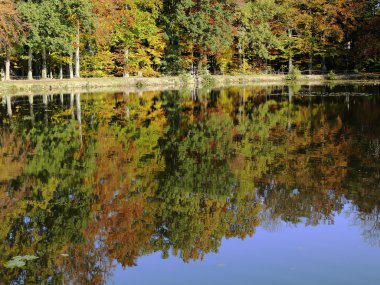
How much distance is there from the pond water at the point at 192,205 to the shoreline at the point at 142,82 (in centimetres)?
2441

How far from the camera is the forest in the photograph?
1766 inches

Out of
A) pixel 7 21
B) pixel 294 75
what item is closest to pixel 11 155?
pixel 7 21

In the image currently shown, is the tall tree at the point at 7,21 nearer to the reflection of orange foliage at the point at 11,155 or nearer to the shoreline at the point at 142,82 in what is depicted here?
the shoreline at the point at 142,82

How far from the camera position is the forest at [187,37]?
44844 millimetres

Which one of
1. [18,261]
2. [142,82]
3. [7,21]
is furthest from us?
[142,82]

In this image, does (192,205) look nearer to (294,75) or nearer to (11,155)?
(11,155)

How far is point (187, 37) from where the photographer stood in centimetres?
5553

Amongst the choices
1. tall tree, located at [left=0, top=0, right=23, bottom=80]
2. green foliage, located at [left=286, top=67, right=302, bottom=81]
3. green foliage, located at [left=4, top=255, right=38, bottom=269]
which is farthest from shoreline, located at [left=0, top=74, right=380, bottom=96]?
green foliage, located at [left=4, top=255, right=38, bottom=269]

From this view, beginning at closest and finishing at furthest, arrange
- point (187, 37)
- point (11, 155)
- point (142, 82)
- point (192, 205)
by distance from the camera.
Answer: point (192, 205), point (11, 155), point (142, 82), point (187, 37)

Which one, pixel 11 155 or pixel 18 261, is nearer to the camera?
pixel 18 261

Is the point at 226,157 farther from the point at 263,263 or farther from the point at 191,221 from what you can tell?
the point at 263,263

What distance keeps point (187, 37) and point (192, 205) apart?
47.9 m

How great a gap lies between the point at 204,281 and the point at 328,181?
5.48m

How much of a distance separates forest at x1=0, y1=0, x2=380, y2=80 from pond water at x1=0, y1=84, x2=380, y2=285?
91.8ft
